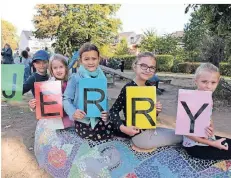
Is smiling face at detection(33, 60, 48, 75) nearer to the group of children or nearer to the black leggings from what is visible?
the group of children

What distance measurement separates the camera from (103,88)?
2248 millimetres

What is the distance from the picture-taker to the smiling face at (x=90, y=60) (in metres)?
2.39

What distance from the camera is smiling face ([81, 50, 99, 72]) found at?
239cm

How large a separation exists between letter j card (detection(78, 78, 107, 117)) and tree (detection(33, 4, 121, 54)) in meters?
19.5

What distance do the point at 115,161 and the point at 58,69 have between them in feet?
2.94

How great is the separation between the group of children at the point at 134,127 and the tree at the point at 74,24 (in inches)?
759

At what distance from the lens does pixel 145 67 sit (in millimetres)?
2195

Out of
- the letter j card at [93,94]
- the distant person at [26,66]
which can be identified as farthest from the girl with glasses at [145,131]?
the distant person at [26,66]

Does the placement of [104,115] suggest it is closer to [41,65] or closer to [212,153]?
[212,153]

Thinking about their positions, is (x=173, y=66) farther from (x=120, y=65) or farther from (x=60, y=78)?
(x=60, y=78)

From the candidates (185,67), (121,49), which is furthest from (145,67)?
(121,49)

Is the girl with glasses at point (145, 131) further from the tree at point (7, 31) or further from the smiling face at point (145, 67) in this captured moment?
the tree at point (7, 31)

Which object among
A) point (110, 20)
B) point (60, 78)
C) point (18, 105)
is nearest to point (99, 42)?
point (110, 20)

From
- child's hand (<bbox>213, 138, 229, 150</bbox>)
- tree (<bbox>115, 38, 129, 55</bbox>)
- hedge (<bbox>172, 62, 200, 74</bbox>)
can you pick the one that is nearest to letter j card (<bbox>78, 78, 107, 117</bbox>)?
child's hand (<bbox>213, 138, 229, 150</bbox>)
